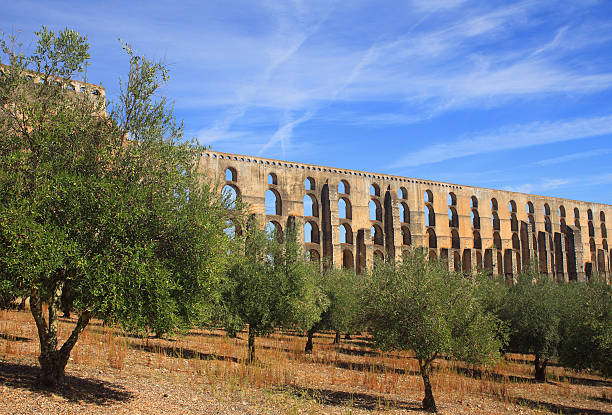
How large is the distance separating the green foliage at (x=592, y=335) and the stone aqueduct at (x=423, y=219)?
11169 millimetres

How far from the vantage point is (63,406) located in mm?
8922

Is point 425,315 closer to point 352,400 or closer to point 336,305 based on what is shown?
point 352,400

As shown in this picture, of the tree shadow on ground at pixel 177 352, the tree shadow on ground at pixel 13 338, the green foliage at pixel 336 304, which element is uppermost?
the green foliage at pixel 336 304

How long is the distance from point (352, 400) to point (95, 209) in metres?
8.97

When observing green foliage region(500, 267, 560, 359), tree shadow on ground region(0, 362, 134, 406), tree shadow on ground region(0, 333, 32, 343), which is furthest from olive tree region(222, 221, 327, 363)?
green foliage region(500, 267, 560, 359)

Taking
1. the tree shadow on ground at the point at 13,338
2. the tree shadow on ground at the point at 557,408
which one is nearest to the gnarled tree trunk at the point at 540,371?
the tree shadow on ground at the point at 557,408

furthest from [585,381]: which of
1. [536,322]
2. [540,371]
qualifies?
[536,322]

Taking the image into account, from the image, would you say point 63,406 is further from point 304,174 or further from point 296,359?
point 304,174

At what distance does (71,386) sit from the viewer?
10188 millimetres

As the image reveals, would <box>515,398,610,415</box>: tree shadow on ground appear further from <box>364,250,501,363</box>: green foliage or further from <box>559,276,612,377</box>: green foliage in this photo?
<box>364,250,501,363</box>: green foliage

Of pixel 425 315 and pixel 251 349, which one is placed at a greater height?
pixel 425 315

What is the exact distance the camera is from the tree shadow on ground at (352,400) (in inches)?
537

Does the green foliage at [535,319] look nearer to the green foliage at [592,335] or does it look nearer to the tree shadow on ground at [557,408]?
the green foliage at [592,335]

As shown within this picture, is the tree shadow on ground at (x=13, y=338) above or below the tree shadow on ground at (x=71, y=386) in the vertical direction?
above
